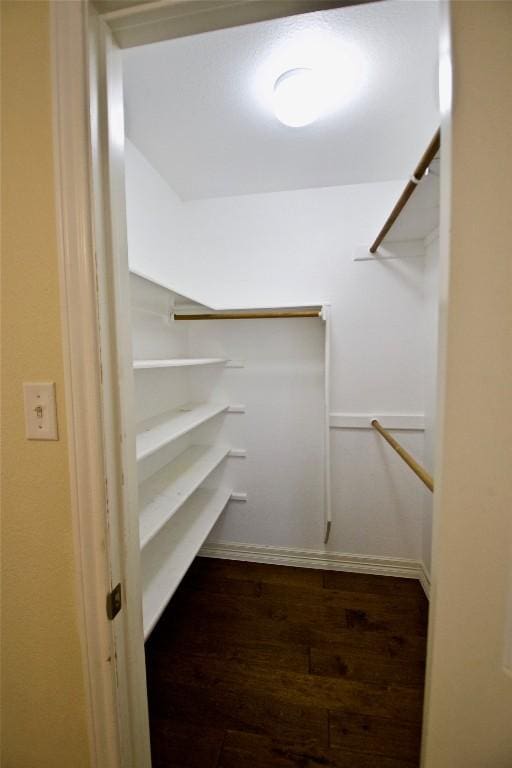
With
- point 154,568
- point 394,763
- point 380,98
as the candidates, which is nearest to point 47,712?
point 154,568

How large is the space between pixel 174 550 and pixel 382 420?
1444 mm

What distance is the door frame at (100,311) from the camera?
59 centimetres

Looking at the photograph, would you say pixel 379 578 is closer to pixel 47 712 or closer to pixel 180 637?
Answer: pixel 180 637

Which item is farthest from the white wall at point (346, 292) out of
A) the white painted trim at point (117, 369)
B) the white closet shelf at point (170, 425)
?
the white painted trim at point (117, 369)

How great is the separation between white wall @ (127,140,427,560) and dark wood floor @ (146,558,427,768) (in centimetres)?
39

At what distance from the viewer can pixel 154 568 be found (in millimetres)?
1453

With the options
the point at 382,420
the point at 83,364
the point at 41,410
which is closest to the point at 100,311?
the point at 83,364

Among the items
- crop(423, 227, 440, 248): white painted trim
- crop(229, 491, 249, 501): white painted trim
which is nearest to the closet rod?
crop(423, 227, 440, 248): white painted trim

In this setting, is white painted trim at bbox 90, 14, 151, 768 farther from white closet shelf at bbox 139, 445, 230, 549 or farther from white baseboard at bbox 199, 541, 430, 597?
white baseboard at bbox 199, 541, 430, 597

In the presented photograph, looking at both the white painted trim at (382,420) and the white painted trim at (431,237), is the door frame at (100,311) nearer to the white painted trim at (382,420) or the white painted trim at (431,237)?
the white painted trim at (431,237)

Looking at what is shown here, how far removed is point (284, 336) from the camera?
2137 millimetres

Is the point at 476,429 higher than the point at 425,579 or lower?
higher

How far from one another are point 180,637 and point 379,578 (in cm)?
128

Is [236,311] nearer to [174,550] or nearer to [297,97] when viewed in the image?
[297,97]
